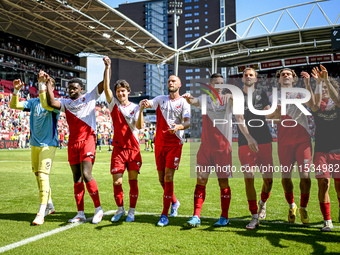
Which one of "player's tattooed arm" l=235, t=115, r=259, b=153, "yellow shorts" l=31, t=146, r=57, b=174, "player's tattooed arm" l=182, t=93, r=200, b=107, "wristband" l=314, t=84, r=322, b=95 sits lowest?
"yellow shorts" l=31, t=146, r=57, b=174

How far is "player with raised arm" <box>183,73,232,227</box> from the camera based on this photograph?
4816 mm

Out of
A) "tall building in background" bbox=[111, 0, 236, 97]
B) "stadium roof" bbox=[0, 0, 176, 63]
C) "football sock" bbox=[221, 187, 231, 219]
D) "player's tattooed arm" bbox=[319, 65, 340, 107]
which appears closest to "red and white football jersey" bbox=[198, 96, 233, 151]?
"football sock" bbox=[221, 187, 231, 219]

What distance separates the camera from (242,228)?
4.66 meters

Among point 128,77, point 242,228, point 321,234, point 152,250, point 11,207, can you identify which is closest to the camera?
point 152,250

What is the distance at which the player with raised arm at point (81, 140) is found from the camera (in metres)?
5.08

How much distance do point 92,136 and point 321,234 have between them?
3.76 metres

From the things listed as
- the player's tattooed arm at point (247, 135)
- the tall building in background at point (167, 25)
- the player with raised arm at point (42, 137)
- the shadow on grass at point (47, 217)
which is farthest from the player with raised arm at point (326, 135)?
the tall building in background at point (167, 25)

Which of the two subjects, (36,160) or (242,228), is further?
(36,160)

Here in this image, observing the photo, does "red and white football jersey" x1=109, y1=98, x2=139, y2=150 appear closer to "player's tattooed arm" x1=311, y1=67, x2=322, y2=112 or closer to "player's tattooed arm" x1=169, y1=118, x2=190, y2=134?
"player's tattooed arm" x1=169, y1=118, x2=190, y2=134

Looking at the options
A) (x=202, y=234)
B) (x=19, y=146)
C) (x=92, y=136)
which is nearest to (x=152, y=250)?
(x=202, y=234)

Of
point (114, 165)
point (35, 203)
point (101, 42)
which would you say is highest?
point (101, 42)

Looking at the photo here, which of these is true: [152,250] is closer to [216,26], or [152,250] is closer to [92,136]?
[92,136]

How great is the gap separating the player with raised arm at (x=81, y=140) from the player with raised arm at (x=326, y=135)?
A: 3.39 meters

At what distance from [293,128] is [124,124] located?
271 centimetres
